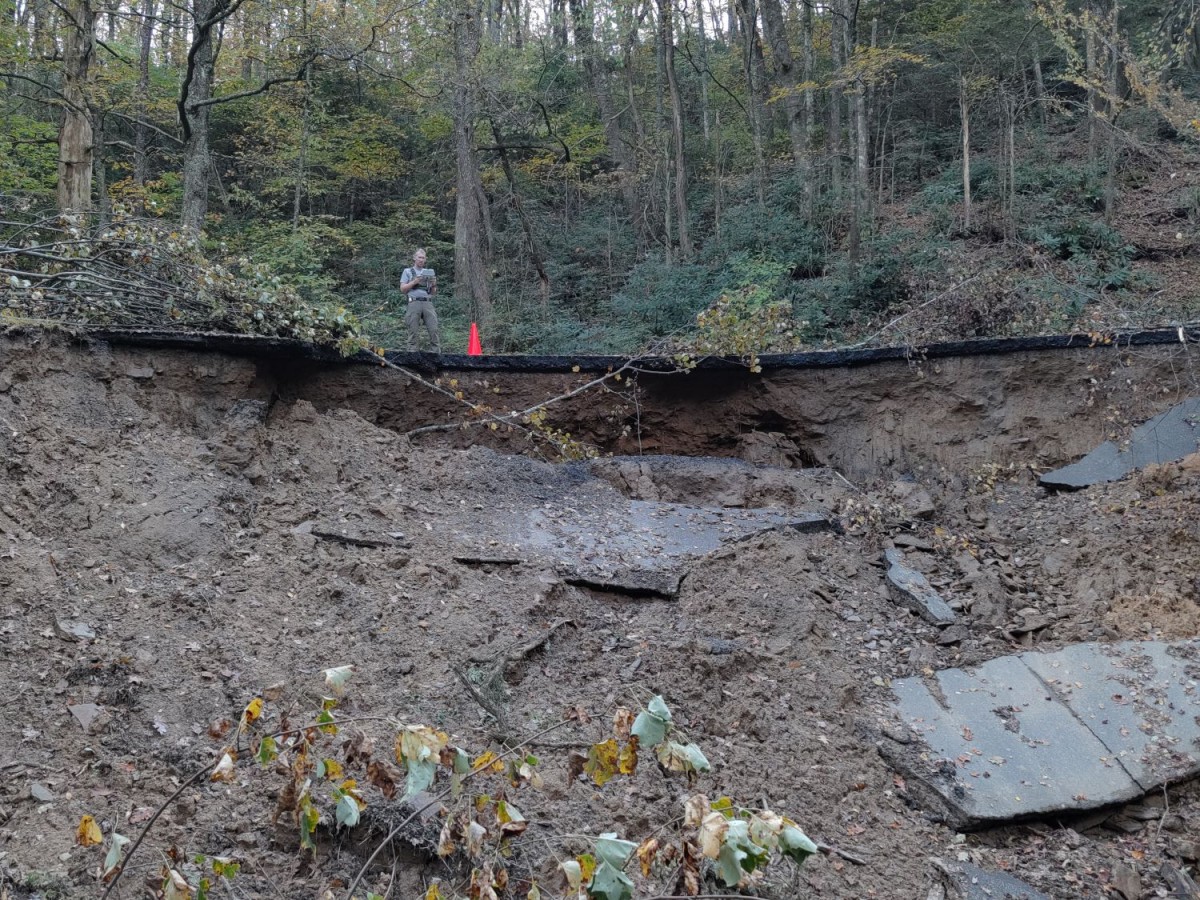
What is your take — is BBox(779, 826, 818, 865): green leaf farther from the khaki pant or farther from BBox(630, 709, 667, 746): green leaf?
the khaki pant

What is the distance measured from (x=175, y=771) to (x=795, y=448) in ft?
20.8

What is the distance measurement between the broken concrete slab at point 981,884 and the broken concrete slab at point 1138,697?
3.25 feet

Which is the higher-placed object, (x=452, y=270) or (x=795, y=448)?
(x=452, y=270)

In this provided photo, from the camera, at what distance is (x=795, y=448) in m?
8.84

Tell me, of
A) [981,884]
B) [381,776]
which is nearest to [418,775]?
[381,776]

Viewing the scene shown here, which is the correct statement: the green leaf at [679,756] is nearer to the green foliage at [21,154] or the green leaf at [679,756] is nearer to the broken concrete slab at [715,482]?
the broken concrete slab at [715,482]

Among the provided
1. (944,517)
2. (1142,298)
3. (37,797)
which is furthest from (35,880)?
(1142,298)

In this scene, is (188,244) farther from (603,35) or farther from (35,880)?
(603,35)

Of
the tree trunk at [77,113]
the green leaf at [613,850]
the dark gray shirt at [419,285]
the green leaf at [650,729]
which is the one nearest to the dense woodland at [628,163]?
the tree trunk at [77,113]

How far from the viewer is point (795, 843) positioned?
191 centimetres

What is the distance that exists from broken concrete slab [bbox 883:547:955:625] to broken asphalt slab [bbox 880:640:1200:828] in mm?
584

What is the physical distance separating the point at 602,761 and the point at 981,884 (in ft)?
8.63

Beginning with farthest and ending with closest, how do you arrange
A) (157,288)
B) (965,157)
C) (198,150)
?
(965,157) → (198,150) → (157,288)

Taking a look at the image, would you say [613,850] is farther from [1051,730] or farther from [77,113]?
[77,113]
